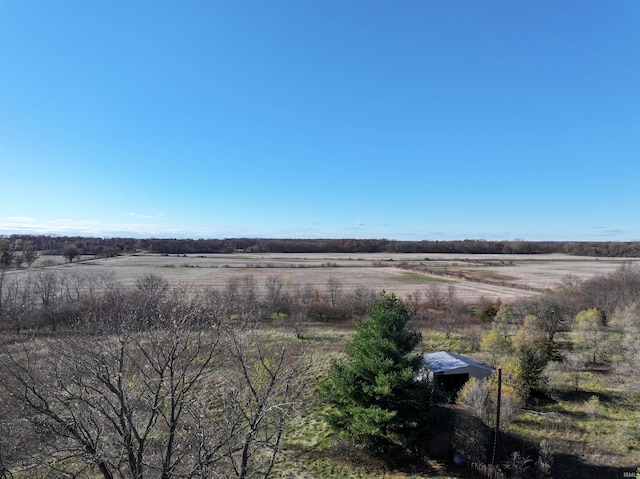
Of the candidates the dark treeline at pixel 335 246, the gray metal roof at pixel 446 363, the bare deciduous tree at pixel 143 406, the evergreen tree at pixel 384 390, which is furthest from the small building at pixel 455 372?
the dark treeline at pixel 335 246

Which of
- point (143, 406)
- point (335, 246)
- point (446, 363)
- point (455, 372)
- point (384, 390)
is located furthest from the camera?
point (335, 246)

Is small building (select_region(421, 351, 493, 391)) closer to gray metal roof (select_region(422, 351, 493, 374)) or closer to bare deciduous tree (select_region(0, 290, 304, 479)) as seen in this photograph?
gray metal roof (select_region(422, 351, 493, 374))

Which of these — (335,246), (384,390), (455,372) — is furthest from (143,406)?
(335,246)

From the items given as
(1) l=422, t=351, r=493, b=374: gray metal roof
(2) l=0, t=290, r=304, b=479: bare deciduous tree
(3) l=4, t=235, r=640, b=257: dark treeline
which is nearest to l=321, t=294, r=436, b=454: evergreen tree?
(2) l=0, t=290, r=304, b=479: bare deciduous tree

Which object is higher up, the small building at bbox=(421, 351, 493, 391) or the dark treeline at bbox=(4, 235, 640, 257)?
the dark treeline at bbox=(4, 235, 640, 257)

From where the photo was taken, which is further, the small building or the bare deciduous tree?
the small building

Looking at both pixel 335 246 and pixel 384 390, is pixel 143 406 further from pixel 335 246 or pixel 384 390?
pixel 335 246
